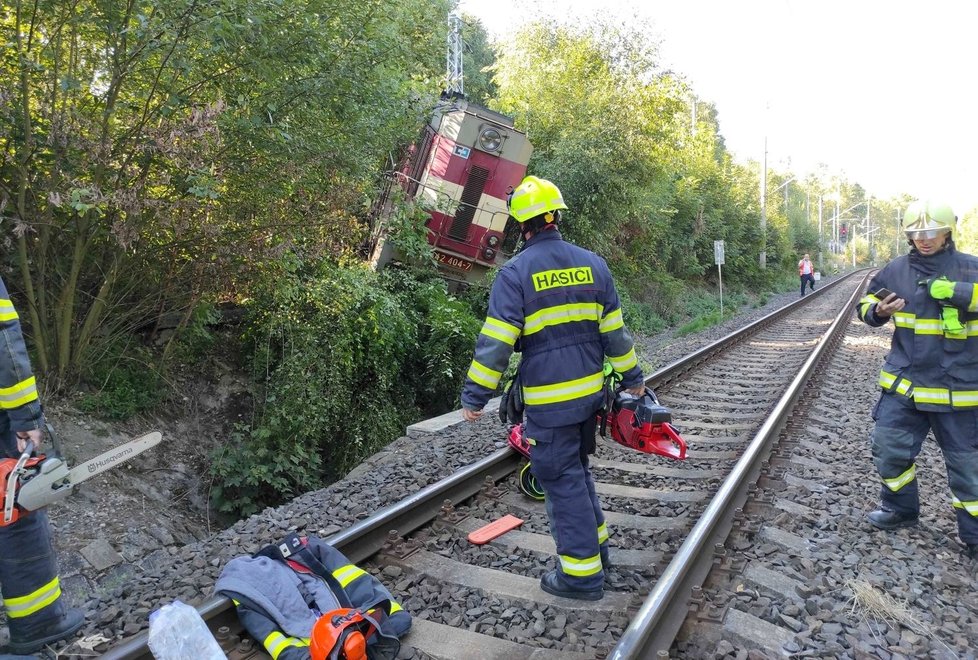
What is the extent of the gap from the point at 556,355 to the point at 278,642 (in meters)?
1.82

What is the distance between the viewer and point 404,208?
977 centimetres

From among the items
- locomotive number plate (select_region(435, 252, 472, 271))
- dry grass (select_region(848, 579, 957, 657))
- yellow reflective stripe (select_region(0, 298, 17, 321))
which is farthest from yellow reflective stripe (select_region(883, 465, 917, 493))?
locomotive number plate (select_region(435, 252, 472, 271))

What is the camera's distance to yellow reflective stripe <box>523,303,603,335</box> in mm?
3387

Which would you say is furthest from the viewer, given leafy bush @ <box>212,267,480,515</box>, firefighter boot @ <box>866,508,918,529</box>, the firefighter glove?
leafy bush @ <box>212,267,480,515</box>

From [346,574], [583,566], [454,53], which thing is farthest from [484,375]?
[454,53]

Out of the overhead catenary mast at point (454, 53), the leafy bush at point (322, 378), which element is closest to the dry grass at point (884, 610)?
the leafy bush at point (322, 378)

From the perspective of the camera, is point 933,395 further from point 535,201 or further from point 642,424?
point 535,201

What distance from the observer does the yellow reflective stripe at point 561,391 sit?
134 inches

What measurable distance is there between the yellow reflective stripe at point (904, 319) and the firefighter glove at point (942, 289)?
0.73ft

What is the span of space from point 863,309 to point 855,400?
13.9ft

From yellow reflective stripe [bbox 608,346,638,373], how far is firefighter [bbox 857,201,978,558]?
1625mm

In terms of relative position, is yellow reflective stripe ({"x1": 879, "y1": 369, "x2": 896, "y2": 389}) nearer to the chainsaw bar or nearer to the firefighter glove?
the firefighter glove

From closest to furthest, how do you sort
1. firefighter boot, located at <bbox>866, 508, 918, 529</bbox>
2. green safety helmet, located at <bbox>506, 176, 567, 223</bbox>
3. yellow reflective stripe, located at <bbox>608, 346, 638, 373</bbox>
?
green safety helmet, located at <bbox>506, 176, 567, 223</bbox>, yellow reflective stripe, located at <bbox>608, 346, 638, 373</bbox>, firefighter boot, located at <bbox>866, 508, 918, 529</bbox>

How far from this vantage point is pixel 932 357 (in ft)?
12.7
